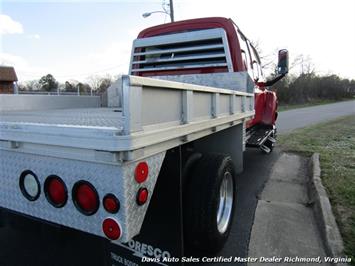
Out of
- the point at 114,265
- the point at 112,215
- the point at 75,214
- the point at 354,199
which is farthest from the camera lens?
the point at 354,199

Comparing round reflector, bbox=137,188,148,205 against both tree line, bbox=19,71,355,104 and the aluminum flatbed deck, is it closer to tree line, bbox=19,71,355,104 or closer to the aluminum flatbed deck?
the aluminum flatbed deck

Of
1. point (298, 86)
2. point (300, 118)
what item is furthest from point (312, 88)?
point (300, 118)

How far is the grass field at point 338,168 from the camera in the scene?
3492 mm

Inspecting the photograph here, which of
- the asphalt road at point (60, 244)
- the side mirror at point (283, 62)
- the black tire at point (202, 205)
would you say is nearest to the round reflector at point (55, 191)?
the asphalt road at point (60, 244)

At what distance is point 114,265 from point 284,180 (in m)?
3.98

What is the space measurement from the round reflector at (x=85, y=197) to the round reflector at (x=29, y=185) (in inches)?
13.2

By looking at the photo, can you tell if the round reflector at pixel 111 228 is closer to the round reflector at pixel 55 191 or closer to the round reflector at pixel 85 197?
the round reflector at pixel 85 197

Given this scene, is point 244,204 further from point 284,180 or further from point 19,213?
point 19,213

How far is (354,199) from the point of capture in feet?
13.8

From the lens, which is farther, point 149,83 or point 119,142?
point 149,83

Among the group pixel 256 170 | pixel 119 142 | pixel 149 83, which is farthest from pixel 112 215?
pixel 256 170

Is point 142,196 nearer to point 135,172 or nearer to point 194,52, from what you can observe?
point 135,172

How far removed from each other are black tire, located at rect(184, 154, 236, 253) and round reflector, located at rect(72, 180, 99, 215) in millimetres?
959

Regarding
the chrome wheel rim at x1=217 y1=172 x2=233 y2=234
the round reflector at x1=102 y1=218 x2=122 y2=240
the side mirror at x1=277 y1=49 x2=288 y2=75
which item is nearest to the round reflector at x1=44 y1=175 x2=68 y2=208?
the round reflector at x1=102 y1=218 x2=122 y2=240
